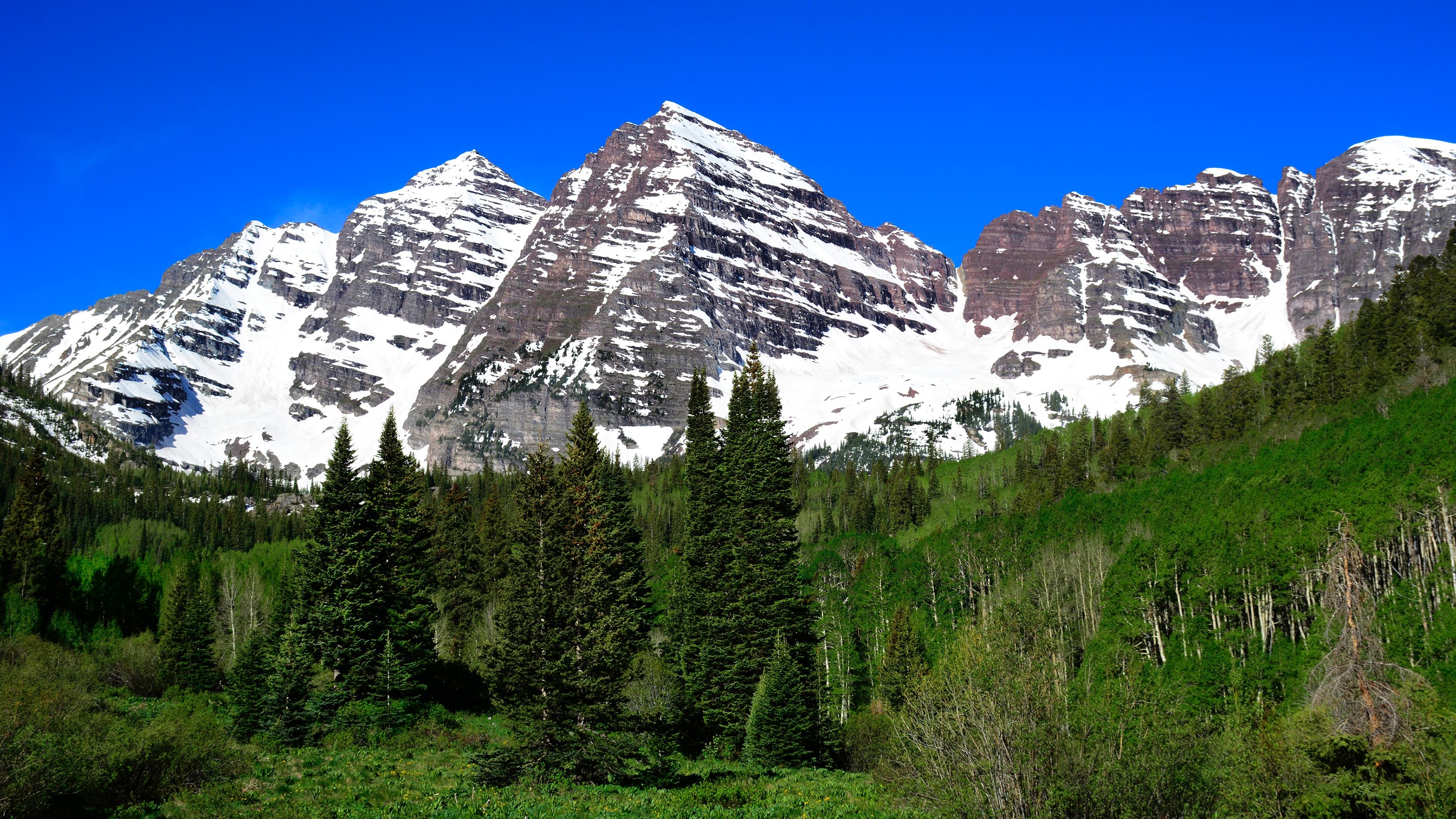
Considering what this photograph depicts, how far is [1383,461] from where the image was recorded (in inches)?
2763

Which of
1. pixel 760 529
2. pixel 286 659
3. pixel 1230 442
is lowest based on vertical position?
pixel 286 659

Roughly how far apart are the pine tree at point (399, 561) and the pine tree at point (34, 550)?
43.6 meters

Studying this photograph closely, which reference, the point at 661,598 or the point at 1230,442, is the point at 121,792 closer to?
the point at 661,598

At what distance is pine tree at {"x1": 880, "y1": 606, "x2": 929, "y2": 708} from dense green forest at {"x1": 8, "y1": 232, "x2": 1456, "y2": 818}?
1.30 ft

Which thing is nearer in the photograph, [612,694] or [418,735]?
[612,694]

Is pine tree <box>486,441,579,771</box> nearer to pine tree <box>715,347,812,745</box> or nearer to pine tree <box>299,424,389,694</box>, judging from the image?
pine tree <box>299,424,389,694</box>

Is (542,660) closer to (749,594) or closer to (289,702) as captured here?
(289,702)

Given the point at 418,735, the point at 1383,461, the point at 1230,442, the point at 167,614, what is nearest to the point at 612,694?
the point at 418,735

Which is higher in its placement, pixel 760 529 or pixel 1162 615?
pixel 760 529

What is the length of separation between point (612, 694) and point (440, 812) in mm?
8433

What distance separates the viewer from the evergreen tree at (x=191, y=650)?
61594 mm

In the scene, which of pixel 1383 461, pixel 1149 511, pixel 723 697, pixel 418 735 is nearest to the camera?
pixel 418 735

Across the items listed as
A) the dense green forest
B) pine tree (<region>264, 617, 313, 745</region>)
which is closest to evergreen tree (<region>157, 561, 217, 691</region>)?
the dense green forest

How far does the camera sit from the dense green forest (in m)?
23.3
